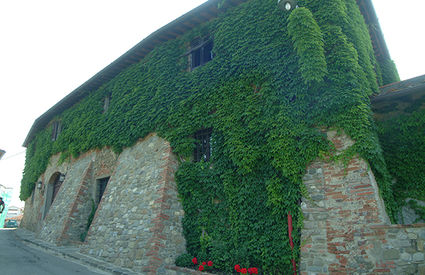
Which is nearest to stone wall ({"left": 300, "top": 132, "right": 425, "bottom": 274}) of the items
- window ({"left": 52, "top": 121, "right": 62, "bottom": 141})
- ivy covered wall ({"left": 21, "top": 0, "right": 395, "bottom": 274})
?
ivy covered wall ({"left": 21, "top": 0, "right": 395, "bottom": 274})

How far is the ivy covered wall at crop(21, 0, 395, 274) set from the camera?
5.93 metres

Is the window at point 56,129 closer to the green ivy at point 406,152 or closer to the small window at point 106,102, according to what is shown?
the small window at point 106,102

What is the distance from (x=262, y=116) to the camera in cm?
693

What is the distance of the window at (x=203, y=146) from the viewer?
26.3 ft

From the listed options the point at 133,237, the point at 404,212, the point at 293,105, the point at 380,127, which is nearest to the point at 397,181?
the point at 404,212

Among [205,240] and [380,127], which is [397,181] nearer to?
[380,127]

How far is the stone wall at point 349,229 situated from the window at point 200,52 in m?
5.18

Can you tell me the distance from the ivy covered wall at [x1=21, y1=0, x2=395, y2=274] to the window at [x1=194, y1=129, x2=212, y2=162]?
10.5 inches

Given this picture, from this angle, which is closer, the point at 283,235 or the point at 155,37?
the point at 283,235

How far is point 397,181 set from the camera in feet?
21.5

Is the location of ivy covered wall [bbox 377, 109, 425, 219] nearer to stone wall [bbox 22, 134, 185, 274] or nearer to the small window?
stone wall [bbox 22, 134, 185, 274]

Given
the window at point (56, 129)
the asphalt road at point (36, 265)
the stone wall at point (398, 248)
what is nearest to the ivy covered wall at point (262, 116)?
the stone wall at point (398, 248)

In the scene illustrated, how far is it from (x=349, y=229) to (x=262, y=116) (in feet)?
10.3

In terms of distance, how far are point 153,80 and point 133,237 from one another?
565 cm
